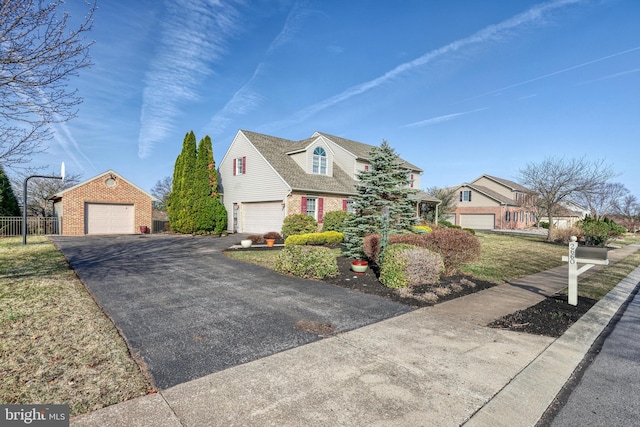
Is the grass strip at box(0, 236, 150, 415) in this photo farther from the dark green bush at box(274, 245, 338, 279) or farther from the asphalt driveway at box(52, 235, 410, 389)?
the dark green bush at box(274, 245, 338, 279)

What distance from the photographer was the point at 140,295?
6398mm

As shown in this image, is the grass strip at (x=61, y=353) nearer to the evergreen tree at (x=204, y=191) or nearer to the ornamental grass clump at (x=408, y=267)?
the ornamental grass clump at (x=408, y=267)

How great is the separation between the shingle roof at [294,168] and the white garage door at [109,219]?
35.4 feet

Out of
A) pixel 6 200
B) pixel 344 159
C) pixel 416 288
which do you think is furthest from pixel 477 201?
pixel 6 200

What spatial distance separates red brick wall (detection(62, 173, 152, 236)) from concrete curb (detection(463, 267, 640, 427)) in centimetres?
2530

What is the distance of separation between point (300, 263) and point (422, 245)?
3.45m

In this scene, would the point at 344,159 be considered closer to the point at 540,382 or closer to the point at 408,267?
the point at 408,267

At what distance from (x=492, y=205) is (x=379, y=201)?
36.6m

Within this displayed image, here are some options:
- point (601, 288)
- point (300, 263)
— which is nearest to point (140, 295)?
point (300, 263)

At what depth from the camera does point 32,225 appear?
67.7 ft

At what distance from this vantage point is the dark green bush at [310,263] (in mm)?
8234

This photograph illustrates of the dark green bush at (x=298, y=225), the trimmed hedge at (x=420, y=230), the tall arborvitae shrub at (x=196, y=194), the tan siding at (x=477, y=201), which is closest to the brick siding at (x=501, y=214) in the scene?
the tan siding at (x=477, y=201)

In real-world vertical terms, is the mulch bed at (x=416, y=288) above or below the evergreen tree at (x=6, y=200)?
below

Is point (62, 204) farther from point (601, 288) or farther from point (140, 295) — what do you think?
point (601, 288)
